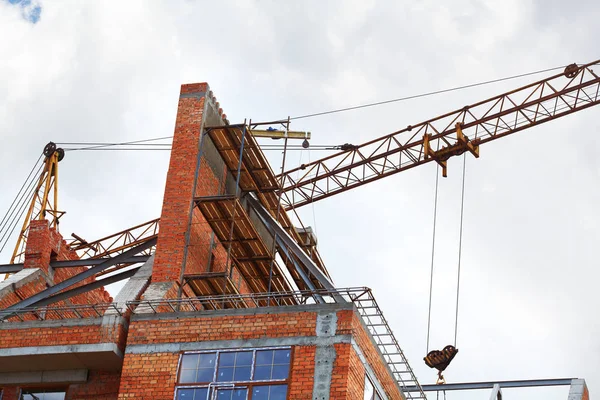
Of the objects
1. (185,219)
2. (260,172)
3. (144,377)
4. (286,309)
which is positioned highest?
(260,172)

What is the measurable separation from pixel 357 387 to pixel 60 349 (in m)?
7.56

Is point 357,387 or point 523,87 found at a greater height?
point 523,87

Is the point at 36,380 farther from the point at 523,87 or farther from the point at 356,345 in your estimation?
the point at 523,87


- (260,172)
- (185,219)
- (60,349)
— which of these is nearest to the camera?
(60,349)

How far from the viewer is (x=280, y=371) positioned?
27.6m

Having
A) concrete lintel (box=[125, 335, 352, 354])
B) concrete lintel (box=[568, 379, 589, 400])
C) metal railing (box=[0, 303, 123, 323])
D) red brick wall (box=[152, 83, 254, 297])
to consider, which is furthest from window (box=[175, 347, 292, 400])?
concrete lintel (box=[568, 379, 589, 400])

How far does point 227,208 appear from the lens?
33.9m

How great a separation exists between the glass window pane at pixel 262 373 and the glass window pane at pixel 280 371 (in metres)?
0.12

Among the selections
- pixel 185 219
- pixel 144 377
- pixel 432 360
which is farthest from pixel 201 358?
pixel 432 360

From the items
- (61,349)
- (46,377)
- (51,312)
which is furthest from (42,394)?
(51,312)

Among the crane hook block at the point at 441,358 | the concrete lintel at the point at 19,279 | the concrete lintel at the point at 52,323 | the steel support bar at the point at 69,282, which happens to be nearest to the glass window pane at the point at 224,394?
the concrete lintel at the point at 52,323

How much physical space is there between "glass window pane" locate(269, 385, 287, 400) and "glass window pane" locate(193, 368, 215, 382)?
62.3 inches

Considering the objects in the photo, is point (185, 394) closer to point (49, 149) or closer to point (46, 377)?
point (46, 377)

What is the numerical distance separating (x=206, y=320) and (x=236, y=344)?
1.07 meters
